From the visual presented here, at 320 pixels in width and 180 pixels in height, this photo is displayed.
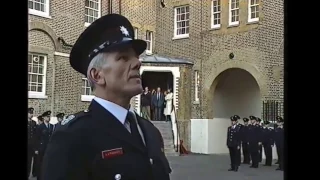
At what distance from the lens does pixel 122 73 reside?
2479 millimetres

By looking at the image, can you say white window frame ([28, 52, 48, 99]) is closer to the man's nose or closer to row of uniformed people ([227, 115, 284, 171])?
the man's nose

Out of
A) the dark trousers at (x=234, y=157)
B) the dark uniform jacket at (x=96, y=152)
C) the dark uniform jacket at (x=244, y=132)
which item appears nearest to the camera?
the dark uniform jacket at (x=96, y=152)

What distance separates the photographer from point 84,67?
247cm

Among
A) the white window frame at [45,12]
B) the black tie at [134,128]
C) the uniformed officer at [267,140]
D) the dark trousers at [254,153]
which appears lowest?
the dark trousers at [254,153]

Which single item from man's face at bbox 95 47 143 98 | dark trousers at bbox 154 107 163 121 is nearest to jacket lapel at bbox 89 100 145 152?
man's face at bbox 95 47 143 98

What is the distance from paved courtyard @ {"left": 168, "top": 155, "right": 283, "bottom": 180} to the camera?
8.98 ft

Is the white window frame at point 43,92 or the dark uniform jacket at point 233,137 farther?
the dark uniform jacket at point 233,137

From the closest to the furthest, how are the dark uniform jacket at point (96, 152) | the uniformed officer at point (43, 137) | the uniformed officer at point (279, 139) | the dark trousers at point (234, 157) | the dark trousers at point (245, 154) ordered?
the dark uniform jacket at point (96, 152) < the uniformed officer at point (43, 137) < the uniformed officer at point (279, 139) < the dark trousers at point (234, 157) < the dark trousers at point (245, 154)

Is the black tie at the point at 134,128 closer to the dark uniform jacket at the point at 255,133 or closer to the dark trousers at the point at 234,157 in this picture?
the dark trousers at the point at 234,157

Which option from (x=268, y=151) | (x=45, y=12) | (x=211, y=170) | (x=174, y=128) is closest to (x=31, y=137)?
(x=45, y=12)

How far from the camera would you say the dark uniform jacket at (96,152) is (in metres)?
2.34

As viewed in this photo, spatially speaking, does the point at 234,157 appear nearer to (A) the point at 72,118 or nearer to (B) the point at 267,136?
(B) the point at 267,136

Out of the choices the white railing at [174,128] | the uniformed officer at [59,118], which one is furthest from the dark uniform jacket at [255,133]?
the uniformed officer at [59,118]
